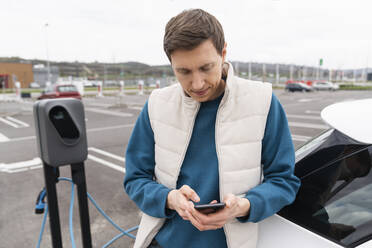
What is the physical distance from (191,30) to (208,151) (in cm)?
49

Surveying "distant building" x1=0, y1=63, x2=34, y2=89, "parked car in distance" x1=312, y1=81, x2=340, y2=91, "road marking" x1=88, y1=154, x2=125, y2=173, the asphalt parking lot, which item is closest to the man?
the asphalt parking lot

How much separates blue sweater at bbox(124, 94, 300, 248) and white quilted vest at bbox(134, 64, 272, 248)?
0.04 metres

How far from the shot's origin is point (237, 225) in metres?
1.15

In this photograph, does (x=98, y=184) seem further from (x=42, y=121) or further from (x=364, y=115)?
(x=364, y=115)

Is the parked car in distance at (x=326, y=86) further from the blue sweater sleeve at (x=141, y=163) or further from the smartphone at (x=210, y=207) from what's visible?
the smartphone at (x=210, y=207)

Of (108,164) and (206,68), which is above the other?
(206,68)

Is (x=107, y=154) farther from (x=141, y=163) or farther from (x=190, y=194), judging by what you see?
(x=190, y=194)

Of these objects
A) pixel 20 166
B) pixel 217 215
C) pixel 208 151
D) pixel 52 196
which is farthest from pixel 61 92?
pixel 217 215

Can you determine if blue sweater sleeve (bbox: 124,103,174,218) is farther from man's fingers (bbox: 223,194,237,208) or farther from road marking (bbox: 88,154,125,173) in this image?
road marking (bbox: 88,154,125,173)

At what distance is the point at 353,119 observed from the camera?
A: 1225mm

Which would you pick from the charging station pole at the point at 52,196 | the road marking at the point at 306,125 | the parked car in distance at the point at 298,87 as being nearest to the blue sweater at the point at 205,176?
the charging station pole at the point at 52,196

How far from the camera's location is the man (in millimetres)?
1048

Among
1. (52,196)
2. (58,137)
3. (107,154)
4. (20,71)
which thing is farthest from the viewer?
(20,71)

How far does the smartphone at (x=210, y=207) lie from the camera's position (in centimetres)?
96
